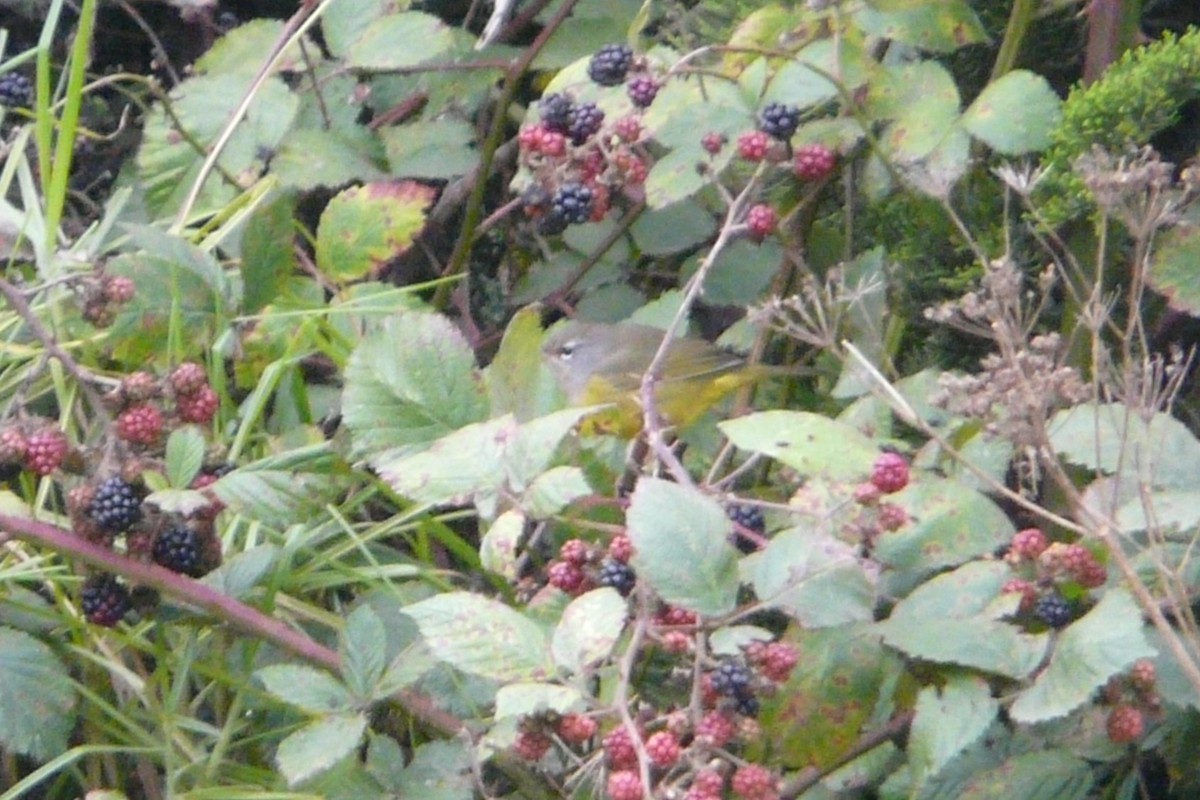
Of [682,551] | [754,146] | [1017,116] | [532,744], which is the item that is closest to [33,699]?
[532,744]

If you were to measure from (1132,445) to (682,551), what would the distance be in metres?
0.39

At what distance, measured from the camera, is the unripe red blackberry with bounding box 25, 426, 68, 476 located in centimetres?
127

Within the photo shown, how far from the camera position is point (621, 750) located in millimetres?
1044

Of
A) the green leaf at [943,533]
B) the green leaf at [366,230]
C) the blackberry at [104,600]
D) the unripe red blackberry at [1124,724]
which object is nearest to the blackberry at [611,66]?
the green leaf at [366,230]

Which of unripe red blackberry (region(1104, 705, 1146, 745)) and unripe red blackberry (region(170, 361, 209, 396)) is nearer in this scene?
unripe red blackberry (region(1104, 705, 1146, 745))

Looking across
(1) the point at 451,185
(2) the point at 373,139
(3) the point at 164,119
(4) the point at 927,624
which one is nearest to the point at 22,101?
(3) the point at 164,119

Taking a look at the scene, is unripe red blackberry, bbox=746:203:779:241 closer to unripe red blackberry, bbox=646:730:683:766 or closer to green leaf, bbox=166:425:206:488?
green leaf, bbox=166:425:206:488

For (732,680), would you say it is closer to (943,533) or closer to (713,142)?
(943,533)

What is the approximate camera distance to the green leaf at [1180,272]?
1.40m

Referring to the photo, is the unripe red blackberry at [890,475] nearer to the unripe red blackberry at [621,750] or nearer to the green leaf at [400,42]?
the unripe red blackberry at [621,750]

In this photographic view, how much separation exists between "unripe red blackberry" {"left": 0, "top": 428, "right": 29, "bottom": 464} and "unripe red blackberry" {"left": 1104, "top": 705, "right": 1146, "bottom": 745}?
0.87 meters

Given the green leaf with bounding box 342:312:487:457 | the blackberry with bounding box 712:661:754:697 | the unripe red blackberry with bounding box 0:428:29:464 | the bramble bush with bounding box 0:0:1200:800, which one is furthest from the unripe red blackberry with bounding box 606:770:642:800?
the unripe red blackberry with bounding box 0:428:29:464

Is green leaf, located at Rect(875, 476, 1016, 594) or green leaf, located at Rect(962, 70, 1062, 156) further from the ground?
green leaf, located at Rect(962, 70, 1062, 156)

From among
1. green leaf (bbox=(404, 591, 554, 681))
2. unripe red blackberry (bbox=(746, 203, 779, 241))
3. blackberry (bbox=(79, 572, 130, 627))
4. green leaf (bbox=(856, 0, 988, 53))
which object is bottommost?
blackberry (bbox=(79, 572, 130, 627))
